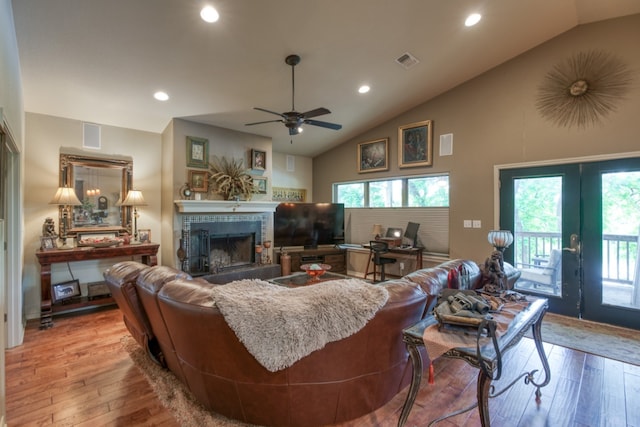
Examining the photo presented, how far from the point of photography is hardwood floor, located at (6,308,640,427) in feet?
6.23

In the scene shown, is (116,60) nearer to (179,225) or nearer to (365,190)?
(179,225)

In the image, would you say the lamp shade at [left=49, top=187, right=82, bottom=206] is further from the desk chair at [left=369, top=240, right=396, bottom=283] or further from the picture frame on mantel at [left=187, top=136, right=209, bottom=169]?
the desk chair at [left=369, top=240, right=396, bottom=283]

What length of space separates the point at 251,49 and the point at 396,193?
11.8ft

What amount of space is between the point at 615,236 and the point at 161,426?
16.1 ft

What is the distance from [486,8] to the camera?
10.3 feet

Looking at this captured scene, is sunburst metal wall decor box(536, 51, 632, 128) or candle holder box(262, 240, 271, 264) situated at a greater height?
sunburst metal wall decor box(536, 51, 632, 128)

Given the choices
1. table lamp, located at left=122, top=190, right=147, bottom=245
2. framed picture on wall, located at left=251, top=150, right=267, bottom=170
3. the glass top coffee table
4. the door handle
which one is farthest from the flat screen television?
the door handle

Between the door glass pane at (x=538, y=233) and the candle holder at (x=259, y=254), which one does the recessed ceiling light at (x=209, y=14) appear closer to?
the candle holder at (x=259, y=254)

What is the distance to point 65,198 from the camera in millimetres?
3654

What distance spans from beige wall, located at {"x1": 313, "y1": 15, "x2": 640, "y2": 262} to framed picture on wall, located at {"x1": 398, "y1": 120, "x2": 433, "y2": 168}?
0.11 m

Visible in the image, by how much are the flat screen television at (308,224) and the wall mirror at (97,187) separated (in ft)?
8.27

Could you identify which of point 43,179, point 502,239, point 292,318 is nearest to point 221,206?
point 43,179

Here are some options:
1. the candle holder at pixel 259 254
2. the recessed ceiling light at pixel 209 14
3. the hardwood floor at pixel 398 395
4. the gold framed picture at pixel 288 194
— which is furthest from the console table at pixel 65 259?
the recessed ceiling light at pixel 209 14

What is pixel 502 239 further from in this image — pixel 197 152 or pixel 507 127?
pixel 197 152
